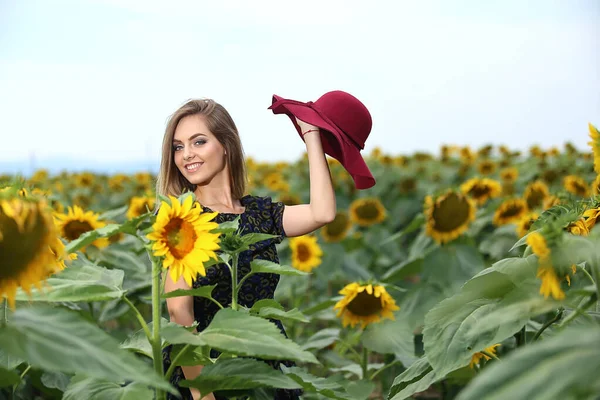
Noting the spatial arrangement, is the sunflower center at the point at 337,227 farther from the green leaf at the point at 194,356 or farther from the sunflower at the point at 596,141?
the green leaf at the point at 194,356

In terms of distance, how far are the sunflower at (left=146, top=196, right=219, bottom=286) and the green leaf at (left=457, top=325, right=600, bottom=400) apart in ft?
2.16

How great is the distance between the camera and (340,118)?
1.91 metres

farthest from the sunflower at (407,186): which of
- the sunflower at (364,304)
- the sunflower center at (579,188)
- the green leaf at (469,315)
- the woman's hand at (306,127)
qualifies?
the green leaf at (469,315)

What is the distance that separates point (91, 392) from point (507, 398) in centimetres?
85

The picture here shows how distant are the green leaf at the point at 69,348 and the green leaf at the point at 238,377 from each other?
12.5 inches

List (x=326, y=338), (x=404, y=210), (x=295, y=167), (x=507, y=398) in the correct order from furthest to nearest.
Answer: (x=295, y=167) < (x=404, y=210) < (x=326, y=338) < (x=507, y=398)

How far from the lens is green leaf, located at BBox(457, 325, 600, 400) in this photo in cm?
74

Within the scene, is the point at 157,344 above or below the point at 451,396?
above

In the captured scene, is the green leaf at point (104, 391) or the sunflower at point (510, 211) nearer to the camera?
the green leaf at point (104, 391)

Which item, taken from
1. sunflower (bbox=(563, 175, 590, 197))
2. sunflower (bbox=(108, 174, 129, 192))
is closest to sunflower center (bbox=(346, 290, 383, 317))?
sunflower (bbox=(563, 175, 590, 197))

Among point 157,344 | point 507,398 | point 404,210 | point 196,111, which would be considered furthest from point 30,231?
point 404,210

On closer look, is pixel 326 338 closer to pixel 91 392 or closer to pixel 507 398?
pixel 91 392

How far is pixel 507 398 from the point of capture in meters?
0.75

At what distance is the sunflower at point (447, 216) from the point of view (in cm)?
338
